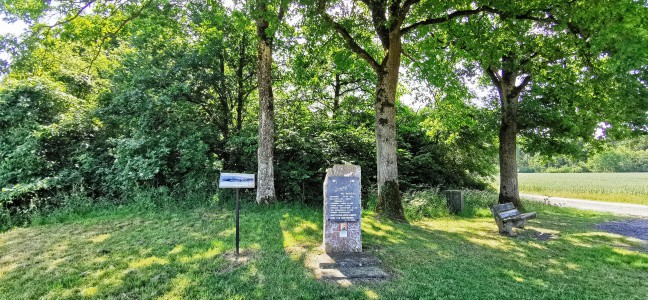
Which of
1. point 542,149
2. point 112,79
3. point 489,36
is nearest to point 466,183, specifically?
point 542,149

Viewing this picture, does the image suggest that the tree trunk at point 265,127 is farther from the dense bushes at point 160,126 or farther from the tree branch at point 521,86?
the tree branch at point 521,86

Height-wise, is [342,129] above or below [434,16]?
below

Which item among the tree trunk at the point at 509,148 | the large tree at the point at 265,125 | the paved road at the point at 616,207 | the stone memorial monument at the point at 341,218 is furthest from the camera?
the paved road at the point at 616,207

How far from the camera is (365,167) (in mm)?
12117

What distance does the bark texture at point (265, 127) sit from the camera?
370 inches

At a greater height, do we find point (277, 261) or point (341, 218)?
point (341, 218)

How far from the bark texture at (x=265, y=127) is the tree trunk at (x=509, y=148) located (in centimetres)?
831

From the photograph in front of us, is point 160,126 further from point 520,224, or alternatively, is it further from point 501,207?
point 520,224

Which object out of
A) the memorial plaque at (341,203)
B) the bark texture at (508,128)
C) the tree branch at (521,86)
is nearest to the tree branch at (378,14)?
the bark texture at (508,128)

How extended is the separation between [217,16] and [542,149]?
12519mm

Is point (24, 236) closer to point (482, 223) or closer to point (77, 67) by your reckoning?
point (77, 67)

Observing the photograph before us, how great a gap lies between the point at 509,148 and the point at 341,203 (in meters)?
8.72

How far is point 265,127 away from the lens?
9484mm

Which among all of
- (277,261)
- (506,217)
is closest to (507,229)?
(506,217)
